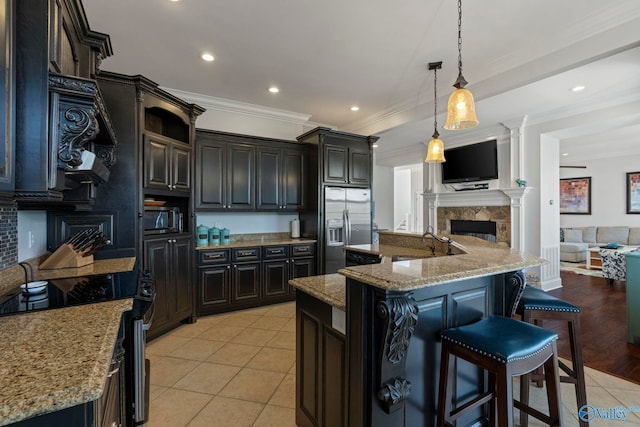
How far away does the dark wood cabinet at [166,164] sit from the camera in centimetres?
288

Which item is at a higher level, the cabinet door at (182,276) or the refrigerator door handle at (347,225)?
the refrigerator door handle at (347,225)

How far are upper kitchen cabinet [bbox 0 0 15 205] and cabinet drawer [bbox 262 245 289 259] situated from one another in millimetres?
2959

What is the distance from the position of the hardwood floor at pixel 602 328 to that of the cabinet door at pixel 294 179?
347 cm

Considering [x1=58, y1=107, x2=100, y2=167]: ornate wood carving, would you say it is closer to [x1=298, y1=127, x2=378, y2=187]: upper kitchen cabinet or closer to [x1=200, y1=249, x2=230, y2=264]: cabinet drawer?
[x1=200, y1=249, x2=230, y2=264]: cabinet drawer

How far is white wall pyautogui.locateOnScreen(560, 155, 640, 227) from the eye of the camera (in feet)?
23.8

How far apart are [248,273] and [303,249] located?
85cm

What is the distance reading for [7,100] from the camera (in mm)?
1073

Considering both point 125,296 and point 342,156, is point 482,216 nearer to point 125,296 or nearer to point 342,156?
point 342,156

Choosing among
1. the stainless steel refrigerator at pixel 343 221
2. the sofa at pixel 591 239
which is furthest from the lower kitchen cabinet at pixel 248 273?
the sofa at pixel 591 239

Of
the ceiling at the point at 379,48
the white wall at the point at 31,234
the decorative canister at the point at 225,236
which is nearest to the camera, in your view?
the white wall at the point at 31,234

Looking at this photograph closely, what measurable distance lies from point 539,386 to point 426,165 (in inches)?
195

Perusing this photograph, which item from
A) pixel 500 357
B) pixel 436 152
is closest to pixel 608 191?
pixel 436 152

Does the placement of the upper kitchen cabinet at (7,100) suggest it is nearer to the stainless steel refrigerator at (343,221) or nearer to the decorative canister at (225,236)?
the decorative canister at (225,236)

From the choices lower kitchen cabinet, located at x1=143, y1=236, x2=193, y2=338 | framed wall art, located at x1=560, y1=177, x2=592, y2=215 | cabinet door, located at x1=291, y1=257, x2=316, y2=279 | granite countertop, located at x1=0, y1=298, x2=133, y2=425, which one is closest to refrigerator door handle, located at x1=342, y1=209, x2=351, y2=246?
cabinet door, located at x1=291, y1=257, x2=316, y2=279
